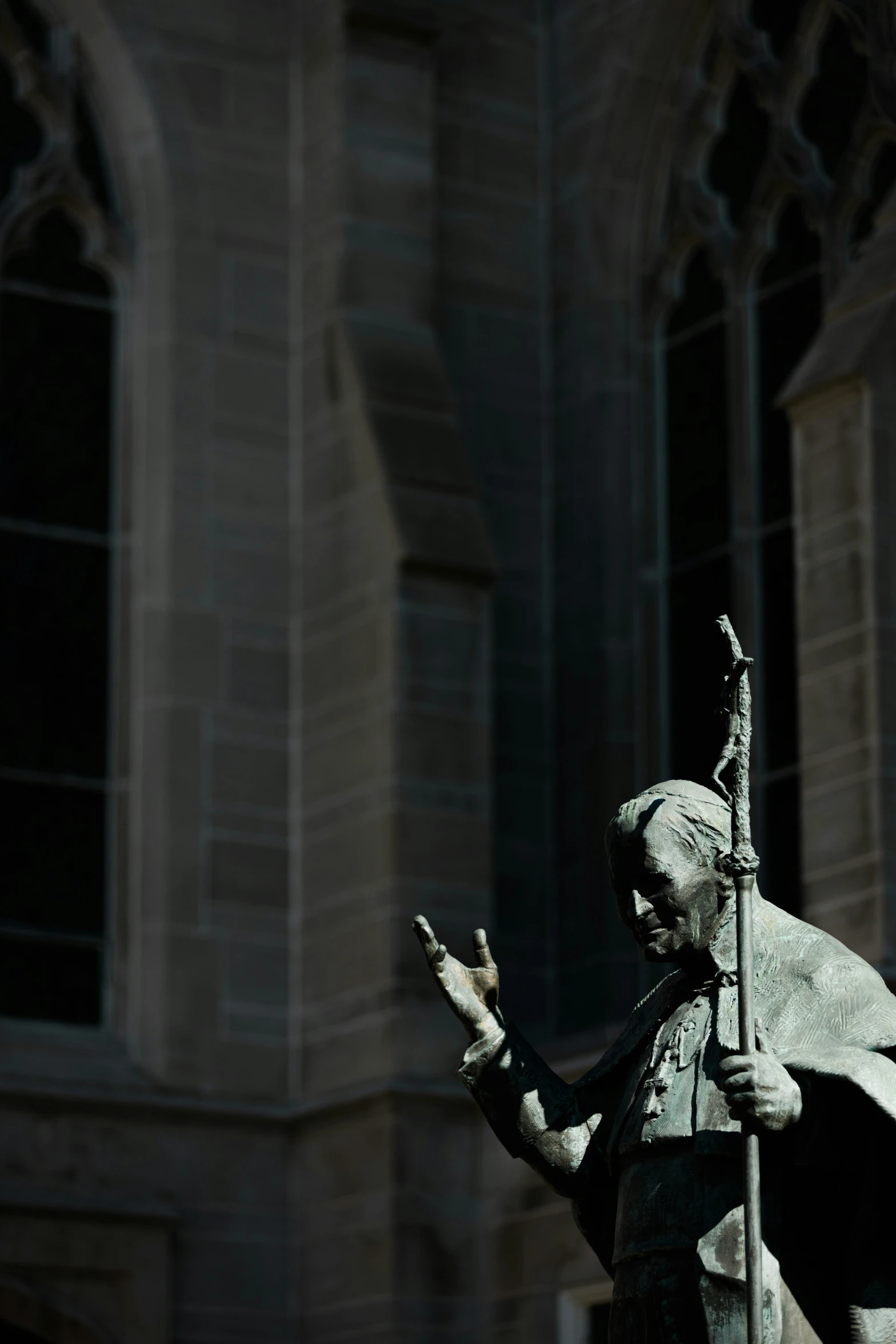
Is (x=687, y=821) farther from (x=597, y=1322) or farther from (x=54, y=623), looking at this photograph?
(x=54, y=623)

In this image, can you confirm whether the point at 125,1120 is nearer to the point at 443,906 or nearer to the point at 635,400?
the point at 443,906

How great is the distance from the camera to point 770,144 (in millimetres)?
14656

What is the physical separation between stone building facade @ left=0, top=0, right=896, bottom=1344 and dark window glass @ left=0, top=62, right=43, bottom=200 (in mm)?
24

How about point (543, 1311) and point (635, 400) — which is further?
point (635, 400)

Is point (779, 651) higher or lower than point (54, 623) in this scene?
lower

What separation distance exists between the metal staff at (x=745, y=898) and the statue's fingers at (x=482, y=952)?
550mm

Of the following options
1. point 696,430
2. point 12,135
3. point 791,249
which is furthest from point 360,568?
point 12,135

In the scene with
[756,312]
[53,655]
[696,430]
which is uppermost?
[756,312]

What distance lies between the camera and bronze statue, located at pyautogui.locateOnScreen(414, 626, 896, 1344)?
527cm

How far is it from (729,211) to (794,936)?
32.0ft

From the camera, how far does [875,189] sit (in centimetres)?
1409

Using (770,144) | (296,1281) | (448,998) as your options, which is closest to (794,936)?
(448,998)

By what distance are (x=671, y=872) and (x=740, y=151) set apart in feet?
32.6

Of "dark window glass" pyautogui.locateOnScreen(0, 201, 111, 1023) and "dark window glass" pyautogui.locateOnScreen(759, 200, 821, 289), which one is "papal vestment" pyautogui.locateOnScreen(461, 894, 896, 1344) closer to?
"dark window glass" pyautogui.locateOnScreen(0, 201, 111, 1023)
